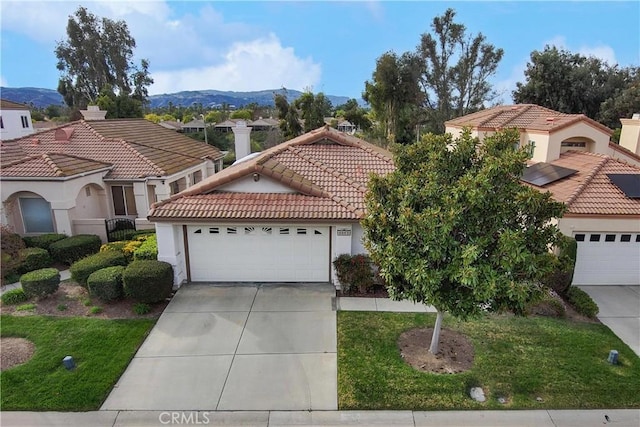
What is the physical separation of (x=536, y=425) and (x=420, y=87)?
42853mm

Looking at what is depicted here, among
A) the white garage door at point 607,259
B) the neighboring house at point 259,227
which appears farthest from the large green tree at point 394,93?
the neighboring house at point 259,227

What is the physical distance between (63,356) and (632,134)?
30858 mm

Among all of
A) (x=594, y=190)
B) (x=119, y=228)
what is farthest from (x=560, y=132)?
(x=119, y=228)

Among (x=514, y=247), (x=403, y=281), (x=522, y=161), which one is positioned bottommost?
(x=403, y=281)

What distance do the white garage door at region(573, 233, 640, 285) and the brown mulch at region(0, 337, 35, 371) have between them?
49.7ft

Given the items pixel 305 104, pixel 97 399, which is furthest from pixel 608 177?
pixel 305 104

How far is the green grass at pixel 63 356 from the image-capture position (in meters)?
7.36

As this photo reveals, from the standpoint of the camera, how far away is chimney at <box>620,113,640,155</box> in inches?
950

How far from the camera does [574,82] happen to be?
129 ft

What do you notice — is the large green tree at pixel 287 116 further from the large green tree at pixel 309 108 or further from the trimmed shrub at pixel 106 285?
the trimmed shrub at pixel 106 285

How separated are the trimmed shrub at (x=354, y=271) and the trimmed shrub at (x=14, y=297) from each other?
354 inches

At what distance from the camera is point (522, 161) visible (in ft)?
23.0

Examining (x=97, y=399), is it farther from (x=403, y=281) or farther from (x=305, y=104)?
(x=305, y=104)

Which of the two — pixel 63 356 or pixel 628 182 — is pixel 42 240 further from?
pixel 628 182
